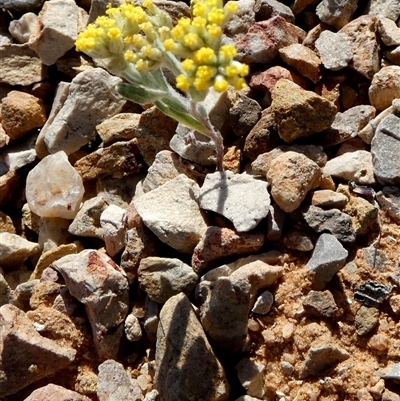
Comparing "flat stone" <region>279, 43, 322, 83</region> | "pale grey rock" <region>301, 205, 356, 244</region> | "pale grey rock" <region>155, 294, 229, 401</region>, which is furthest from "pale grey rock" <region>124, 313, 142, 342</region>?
"flat stone" <region>279, 43, 322, 83</region>

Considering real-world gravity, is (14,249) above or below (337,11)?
below

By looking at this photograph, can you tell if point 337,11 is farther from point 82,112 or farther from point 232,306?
point 232,306

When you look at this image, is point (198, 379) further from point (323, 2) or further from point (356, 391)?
point (323, 2)

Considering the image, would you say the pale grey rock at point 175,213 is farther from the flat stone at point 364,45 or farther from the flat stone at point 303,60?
the flat stone at point 364,45

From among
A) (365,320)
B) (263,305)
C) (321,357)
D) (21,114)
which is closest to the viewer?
(321,357)

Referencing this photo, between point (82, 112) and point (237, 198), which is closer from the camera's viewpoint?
point (237, 198)

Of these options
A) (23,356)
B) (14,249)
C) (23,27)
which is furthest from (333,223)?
(23,27)

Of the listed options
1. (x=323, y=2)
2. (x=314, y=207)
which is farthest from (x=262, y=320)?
(x=323, y=2)
